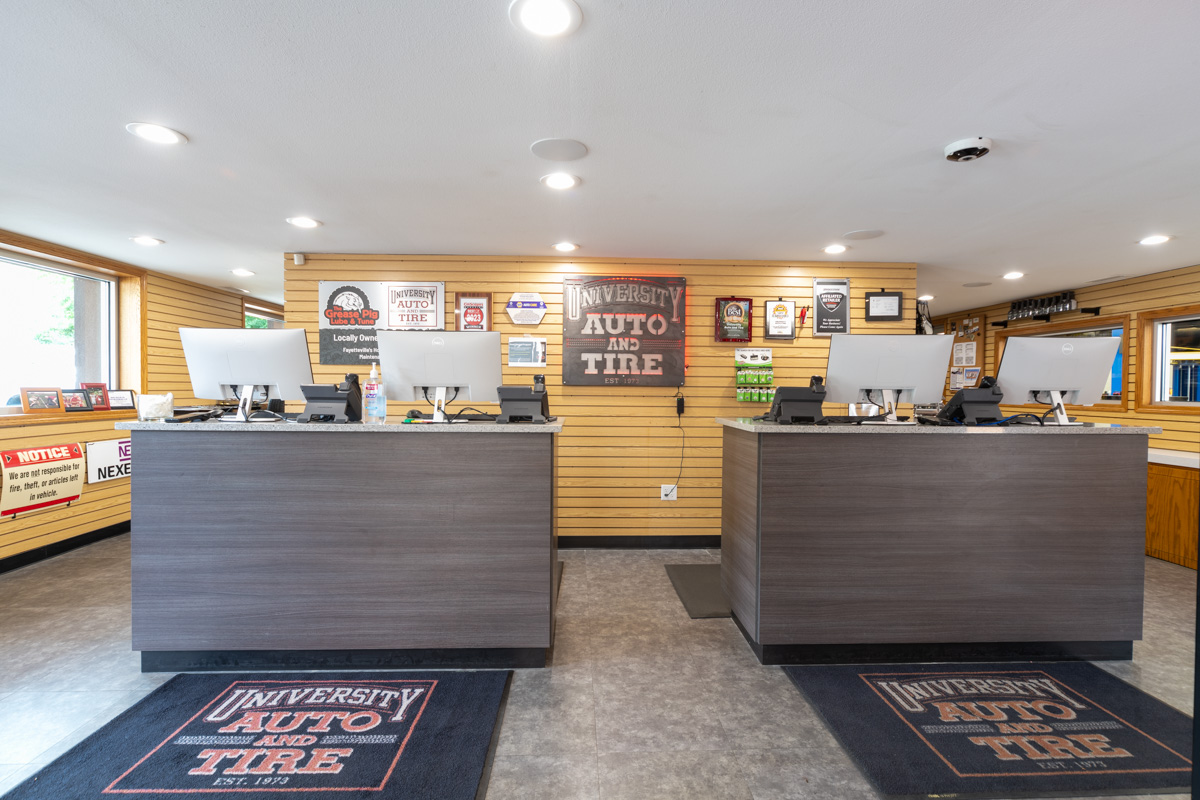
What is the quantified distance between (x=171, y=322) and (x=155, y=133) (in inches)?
167

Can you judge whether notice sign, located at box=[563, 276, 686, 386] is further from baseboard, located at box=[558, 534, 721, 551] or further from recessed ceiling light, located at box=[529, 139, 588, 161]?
recessed ceiling light, located at box=[529, 139, 588, 161]

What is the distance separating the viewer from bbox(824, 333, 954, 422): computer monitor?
3.00 meters

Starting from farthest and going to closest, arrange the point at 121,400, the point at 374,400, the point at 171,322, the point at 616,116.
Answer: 1. the point at 171,322
2. the point at 121,400
3. the point at 374,400
4. the point at 616,116

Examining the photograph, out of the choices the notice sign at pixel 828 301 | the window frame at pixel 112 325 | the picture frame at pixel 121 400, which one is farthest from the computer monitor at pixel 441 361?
the window frame at pixel 112 325

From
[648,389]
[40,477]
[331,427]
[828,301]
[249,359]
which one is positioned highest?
[828,301]

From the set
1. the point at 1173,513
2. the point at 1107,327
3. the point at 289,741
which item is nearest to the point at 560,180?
the point at 289,741

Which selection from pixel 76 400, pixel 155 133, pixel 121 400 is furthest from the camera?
pixel 121 400

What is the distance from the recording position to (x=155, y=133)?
2.48m

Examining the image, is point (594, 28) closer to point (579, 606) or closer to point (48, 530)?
point (579, 606)

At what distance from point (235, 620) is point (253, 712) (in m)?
0.48

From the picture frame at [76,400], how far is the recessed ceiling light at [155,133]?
3.54 m

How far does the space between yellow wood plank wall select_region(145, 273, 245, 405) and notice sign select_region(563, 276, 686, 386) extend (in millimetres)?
4301

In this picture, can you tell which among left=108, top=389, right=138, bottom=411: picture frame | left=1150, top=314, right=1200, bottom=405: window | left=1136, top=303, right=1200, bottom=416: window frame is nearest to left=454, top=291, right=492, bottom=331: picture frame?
left=108, top=389, right=138, bottom=411: picture frame

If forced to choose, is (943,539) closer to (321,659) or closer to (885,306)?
(885,306)
